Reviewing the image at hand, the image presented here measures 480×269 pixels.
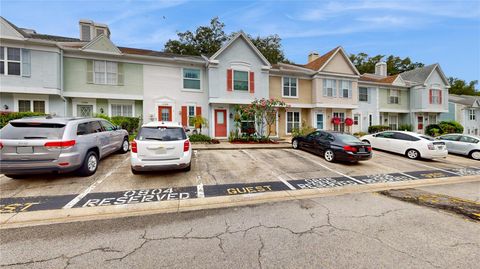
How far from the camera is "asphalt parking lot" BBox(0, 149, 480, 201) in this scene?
18.5 feet

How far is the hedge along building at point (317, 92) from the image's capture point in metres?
18.3

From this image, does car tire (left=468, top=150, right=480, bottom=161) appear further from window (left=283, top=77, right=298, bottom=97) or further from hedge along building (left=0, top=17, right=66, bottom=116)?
hedge along building (left=0, top=17, right=66, bottom=116)

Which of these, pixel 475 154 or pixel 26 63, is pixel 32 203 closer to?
pixel 26 63

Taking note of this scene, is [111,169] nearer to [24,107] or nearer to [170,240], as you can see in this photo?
[170,240]

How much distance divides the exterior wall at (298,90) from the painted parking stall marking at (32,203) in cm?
1544

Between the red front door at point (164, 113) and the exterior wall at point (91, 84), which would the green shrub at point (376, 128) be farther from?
the exterior wall at point (91, 84)

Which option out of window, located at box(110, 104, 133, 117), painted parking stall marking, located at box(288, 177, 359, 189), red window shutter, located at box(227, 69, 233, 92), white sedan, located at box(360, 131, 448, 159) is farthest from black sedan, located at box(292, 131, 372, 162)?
window, located at box(110, 104, 133, 117)

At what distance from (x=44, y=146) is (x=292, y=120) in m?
17.0

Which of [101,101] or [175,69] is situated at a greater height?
[175,69]

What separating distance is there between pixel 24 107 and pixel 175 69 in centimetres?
968

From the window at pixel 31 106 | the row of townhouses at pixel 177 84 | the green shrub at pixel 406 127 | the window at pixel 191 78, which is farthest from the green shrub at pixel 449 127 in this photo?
the window at pixel 31 106

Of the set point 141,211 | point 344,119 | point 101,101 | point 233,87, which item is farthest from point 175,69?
point 344,119

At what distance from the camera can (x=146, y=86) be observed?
1516 cm

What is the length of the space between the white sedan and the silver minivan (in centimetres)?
1475
